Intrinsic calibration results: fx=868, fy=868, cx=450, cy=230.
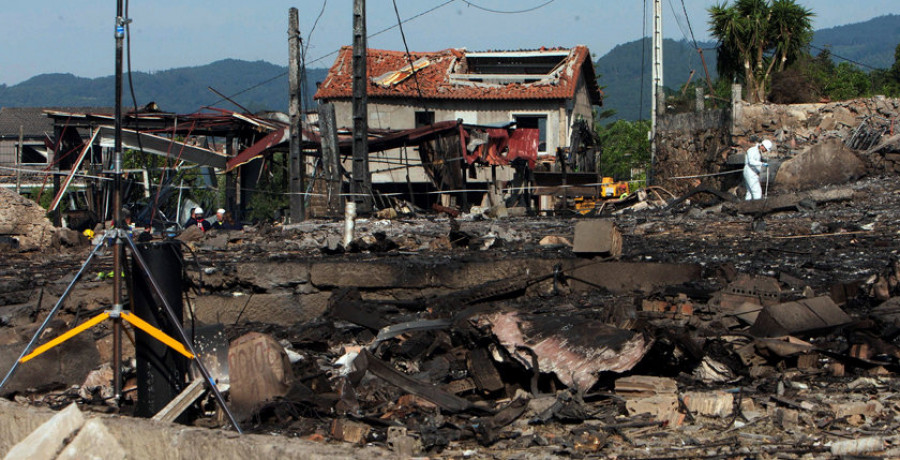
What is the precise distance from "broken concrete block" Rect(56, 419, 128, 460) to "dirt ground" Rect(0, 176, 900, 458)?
1.22 metres

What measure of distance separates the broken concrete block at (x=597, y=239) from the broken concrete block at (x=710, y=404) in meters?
4.33

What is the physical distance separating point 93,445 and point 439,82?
26826mm

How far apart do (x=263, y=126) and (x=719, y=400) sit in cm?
1872

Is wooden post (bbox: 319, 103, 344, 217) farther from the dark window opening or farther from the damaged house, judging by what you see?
the dark window opening

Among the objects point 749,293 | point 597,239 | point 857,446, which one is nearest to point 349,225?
point 597,239

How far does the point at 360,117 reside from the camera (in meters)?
18.0

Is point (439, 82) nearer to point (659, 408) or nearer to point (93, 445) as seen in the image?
point (659, 408)

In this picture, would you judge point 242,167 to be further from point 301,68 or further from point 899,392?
point 899,392

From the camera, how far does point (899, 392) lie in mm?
5199

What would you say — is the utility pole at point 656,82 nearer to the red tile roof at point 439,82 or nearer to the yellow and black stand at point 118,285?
the red tile roof at point 439,82

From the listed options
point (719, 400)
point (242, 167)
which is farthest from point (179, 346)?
point (242, 167)

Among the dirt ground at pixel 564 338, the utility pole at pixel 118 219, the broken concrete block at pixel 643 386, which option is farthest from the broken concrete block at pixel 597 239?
the utility pole at pixel 118 219

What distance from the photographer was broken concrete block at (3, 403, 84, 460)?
4105 mm

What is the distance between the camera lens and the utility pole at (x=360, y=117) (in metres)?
17.7
